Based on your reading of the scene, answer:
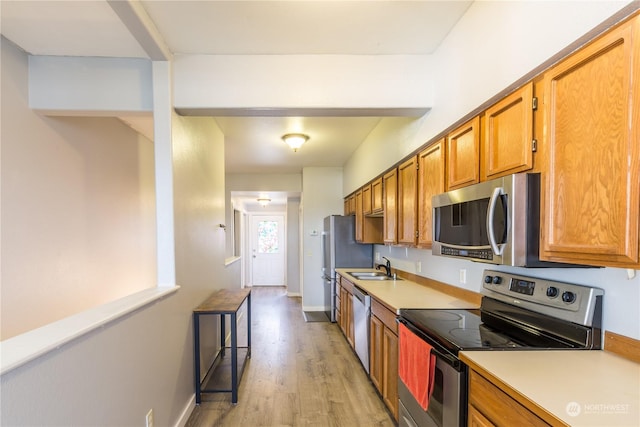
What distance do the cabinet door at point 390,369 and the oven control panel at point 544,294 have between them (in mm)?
764

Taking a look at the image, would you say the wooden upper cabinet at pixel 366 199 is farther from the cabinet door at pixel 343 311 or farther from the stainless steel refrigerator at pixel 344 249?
the cabinet door at pixel 343 311

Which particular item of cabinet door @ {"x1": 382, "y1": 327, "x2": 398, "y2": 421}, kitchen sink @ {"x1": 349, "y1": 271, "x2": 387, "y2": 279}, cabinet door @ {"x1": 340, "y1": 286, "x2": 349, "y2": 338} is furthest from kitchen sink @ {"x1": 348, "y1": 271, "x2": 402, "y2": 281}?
cabinet door @ {"x1": 382, "y1": 327, "x2": 398, "y2": 421}

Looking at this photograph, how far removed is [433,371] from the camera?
1.51 m

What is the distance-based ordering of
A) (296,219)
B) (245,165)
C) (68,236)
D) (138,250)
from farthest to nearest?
(296,219), (245,165), (138,250), (68,236)

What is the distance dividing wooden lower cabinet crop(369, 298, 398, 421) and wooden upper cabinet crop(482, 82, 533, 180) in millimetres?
1207

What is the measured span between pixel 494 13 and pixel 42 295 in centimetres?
327

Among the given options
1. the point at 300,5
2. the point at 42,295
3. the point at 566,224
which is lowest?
the point at 42,295

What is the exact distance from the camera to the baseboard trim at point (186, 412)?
2189 millimetres

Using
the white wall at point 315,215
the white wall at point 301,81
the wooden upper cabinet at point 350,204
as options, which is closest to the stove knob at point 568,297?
the white wall at point 301,81

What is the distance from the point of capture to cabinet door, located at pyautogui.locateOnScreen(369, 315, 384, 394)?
8.14ft

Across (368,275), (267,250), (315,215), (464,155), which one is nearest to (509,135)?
(464,155)

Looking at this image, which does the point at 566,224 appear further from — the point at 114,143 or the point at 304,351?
the point at 114,143

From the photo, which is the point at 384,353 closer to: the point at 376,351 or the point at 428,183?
the point at 376,351

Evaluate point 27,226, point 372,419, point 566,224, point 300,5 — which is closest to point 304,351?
point 372,419
